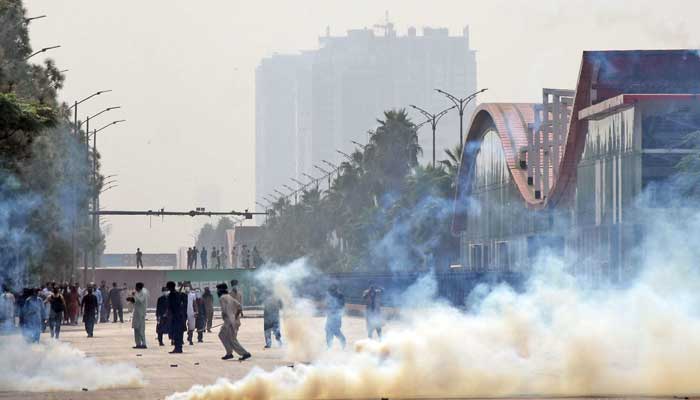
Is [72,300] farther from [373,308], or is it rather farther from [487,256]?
[487,256]

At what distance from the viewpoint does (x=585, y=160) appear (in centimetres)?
6931

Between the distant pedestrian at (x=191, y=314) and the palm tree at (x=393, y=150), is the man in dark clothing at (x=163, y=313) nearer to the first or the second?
the distant pedestrian at (x=191, y=314)

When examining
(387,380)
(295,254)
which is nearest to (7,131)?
(387,380)

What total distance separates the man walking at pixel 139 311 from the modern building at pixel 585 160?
76.0ft

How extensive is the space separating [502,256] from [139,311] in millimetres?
52931

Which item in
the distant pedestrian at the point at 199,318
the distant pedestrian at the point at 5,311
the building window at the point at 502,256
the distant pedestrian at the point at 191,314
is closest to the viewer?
the distant pedestrian at the point at 5,311

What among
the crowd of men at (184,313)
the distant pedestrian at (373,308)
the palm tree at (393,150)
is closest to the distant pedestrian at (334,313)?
the crowd of men at (184,313)

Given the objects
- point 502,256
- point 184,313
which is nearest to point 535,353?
point 184,313

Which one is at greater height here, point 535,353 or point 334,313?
point 334,313

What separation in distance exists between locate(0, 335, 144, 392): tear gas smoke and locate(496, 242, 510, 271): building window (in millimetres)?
57084

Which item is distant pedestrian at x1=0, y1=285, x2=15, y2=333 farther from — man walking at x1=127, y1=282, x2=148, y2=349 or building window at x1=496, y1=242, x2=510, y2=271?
building window at x1=496, y1=242, x2=510, y2=271

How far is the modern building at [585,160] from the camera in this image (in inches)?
2324

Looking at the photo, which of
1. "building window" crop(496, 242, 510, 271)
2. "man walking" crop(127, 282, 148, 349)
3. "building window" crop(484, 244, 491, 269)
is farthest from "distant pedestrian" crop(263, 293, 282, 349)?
"building window" crop(484, 244, 491, 269)

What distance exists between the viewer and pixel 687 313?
856 inches
